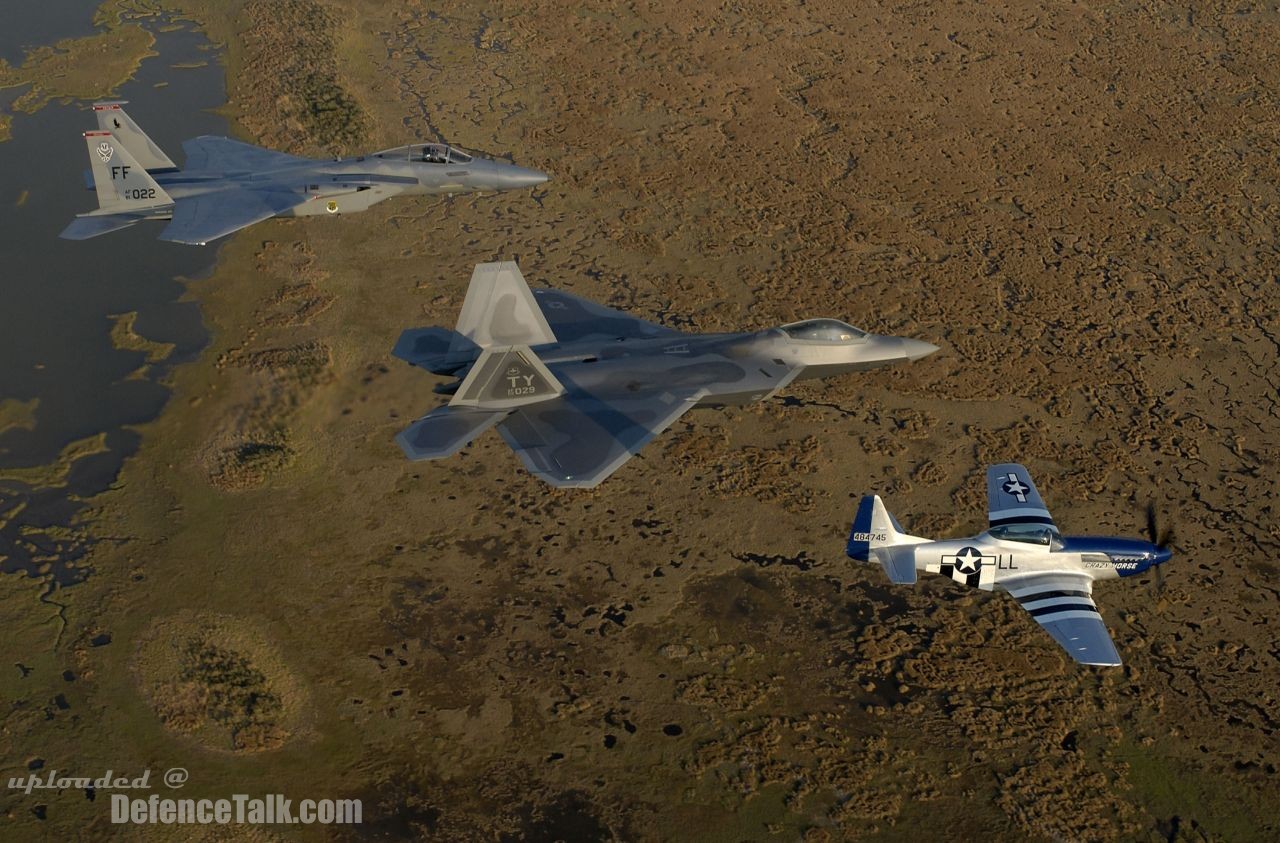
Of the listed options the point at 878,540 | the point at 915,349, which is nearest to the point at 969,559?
the point at 878,540

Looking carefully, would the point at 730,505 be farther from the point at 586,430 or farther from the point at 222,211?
the point at 222,211

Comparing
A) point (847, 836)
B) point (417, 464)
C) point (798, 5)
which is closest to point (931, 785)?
point (847, 836)

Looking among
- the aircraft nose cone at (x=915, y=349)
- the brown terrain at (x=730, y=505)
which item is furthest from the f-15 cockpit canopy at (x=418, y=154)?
the aircraft nose cone at (x=915, y=349)

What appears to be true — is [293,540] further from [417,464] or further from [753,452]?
[753,452]
